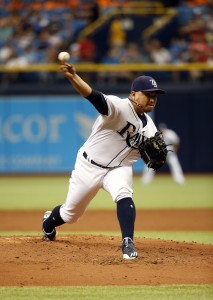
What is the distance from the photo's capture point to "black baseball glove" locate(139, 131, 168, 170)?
682cm

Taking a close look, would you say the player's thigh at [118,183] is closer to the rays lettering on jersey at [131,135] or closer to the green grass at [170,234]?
the rays lettering on jersey at [131,135]

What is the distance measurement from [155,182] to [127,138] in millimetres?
9967

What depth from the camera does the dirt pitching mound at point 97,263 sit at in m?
5.86

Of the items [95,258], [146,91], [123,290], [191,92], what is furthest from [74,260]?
[191,92]

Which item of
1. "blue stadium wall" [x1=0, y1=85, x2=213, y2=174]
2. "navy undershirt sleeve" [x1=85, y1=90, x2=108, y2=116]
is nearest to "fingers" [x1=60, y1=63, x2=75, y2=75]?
"navy undershirt sleeve" [x1=85, y1=90, x2=108, y2=116]

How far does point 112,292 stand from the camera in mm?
5410

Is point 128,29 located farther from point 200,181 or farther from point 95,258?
point 95,258

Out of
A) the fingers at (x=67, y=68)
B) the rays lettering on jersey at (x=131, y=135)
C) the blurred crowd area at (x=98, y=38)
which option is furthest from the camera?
the blurred crowd area at (x=98, y=38)

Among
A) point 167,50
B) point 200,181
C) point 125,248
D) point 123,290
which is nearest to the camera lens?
point 123,290

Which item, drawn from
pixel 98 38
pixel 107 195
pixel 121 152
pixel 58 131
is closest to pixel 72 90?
pixel 58 131

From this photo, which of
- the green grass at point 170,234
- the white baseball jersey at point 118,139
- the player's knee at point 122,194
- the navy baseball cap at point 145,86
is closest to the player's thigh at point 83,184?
the white baseball jersey at point 118,139

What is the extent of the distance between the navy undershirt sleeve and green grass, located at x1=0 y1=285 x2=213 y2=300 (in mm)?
1627

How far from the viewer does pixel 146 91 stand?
6766 mm

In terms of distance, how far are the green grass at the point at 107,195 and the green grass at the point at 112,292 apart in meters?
6.52
